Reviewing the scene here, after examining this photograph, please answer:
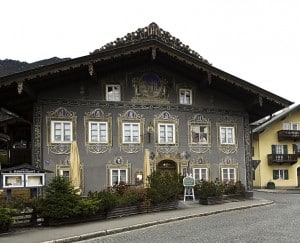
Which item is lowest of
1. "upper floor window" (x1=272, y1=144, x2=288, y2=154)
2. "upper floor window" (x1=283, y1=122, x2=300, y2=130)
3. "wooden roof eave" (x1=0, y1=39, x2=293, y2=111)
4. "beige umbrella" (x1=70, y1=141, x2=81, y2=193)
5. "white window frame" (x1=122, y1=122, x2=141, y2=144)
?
"beige umbrella" (x1=70, y1=141, x2=81, y2=193)

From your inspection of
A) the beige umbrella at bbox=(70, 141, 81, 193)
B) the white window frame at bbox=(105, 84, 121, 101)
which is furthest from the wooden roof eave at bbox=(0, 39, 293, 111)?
the beige umbrella at bbox=(70, 141, 81, 193)

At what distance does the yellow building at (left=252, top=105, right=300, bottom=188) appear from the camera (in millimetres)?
→ 45469

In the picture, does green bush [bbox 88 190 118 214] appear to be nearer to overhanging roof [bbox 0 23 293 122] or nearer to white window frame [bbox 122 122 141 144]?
overhanging roof [bbox 0 23 293 122]

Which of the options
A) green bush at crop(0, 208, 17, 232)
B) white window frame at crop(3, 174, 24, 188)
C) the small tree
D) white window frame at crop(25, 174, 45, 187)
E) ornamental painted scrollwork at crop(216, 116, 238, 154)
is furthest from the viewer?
ornamental painted scrollwork at crop(216, 116, 238, 154)

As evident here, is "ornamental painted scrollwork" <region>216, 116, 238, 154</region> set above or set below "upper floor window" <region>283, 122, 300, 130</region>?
below

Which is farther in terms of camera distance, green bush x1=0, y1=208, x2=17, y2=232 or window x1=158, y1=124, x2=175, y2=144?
window x1=158, y1=124, x2=175, y2=144

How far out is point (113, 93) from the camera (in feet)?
81.3

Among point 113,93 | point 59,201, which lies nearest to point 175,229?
point 59,201

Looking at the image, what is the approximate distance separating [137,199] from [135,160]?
6298mm

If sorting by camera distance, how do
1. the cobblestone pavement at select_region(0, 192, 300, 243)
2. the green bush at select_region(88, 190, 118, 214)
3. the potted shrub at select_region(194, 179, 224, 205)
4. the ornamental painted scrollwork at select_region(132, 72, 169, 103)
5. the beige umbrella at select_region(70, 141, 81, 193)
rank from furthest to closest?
the ornamental painted scrollwork at select_region(132, 72, 169, 103), the potted shrub at select_region(194, 179, 224, 205), the beige umbrella at select_region(70, 141, 81, 193), the green bush at select_region(88, 190, 118, 214), the cobblestone pavement at select_region(0, 192, 300, 243)

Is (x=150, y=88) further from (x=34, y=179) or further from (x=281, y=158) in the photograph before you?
(x=281, y=158)

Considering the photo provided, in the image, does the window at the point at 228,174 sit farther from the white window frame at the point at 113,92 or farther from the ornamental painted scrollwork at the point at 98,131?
the white window frame at the point at 113,92

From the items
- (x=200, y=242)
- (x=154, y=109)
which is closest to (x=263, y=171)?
(x=154, y=109)

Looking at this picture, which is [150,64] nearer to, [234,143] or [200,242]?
[234,143]
